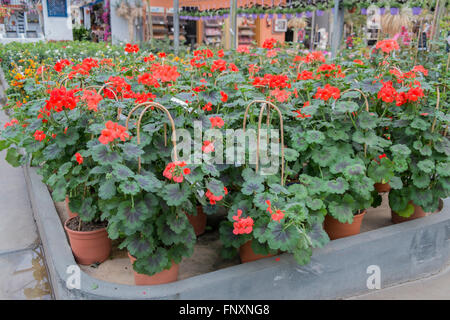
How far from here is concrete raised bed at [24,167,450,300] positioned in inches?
65.4

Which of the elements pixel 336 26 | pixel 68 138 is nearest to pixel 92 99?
pixel 68 138

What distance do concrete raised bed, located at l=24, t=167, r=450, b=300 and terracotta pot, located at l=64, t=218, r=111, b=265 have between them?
6 cm

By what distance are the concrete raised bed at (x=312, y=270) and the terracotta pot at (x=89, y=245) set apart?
0.06 metres

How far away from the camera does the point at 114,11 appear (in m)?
13.2

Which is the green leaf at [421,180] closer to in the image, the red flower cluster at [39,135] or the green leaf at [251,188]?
the green leaf at [251,188]

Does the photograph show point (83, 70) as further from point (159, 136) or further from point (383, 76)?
point (383, 76)

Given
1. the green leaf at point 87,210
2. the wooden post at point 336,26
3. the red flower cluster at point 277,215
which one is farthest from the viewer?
the wooden post at point 336,26

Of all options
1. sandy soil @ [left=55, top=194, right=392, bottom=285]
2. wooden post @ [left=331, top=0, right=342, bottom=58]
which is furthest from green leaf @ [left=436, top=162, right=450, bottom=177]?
wooden post @ [left=331, top=0, right=342, bottom=58]

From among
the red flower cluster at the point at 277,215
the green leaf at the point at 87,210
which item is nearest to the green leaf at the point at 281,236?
the red flower cluster at the point at 277,215

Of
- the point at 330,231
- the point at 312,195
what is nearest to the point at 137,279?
the point at 312,195

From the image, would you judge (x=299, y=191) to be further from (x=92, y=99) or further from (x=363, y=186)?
(x=92, y=99)

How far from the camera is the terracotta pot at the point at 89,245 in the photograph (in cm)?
200

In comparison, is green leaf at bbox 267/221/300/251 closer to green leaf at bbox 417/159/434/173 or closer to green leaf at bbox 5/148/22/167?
green leaf at bbox 417/159/434/173

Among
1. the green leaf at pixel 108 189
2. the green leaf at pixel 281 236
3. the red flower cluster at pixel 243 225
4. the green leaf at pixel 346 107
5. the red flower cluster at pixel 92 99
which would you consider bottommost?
the green leaf at pixel 281 236
